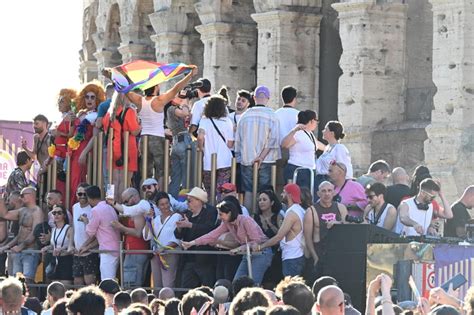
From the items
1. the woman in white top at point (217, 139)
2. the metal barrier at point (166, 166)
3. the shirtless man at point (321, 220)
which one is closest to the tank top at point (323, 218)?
the shirtless man at point (321, 220)

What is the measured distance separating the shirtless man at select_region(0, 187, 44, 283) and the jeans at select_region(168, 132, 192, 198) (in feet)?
6.24

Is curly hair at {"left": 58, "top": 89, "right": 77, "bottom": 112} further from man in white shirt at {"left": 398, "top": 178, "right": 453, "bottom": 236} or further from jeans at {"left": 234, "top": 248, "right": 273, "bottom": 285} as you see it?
man in white shirt at {"left": 398, "top": 178, "right": 453, "bottom": 236}

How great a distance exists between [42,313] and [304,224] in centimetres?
403

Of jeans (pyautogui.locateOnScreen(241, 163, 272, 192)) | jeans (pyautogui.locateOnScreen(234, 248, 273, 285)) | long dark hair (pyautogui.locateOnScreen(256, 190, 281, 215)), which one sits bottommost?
jeans (pyautogui.locateOnScreen(234, 248, 273, 285))

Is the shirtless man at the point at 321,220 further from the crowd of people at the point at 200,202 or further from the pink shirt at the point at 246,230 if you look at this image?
the pink shirt at the point at 246,230

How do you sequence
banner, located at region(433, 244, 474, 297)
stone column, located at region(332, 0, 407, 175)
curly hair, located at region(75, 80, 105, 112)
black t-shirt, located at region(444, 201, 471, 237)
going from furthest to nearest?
stone column, located at region(332, 0, 407, 175) → curly hair, located at region(75, 80, 105, 112) → black t-shirt, located at region(444, 201, 471, 237) → banner, located at region(433, 244, 474, 297)

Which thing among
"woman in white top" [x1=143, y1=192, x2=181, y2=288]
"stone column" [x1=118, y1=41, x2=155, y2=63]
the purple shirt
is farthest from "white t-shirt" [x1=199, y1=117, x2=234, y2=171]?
"stone column" [x1=118, y1=41, x2=155, y2=63]

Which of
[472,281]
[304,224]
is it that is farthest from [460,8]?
[472,281]

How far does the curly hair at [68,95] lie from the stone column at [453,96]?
710 centimetres

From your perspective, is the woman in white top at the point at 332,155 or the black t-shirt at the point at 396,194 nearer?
the black t-shirt at the point at 396,194

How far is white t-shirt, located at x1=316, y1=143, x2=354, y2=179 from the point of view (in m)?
19.9

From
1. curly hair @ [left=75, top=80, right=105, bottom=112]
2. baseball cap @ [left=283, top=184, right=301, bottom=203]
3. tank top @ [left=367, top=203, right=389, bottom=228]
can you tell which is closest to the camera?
baseball cap @ [left=283, top=184, right=301, bottom=203]

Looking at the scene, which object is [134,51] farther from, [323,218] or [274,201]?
[323,218]

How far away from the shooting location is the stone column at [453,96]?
86.7 ft
